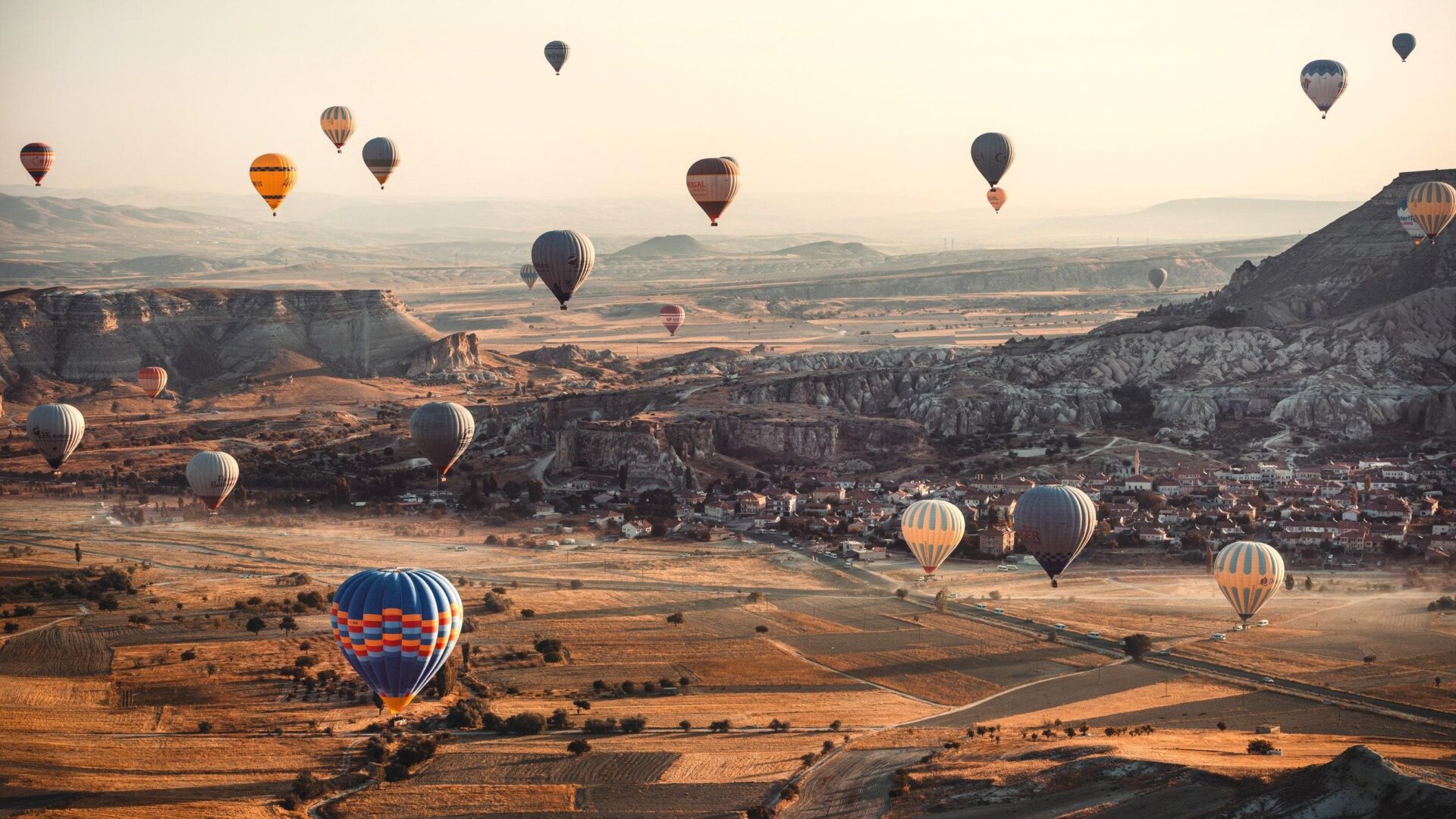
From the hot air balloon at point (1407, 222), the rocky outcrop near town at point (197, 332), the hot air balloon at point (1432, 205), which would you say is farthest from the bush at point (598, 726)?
the rocky outcrop near town at point (197, 332)

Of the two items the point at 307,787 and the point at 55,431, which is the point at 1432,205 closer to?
the point at 55,431

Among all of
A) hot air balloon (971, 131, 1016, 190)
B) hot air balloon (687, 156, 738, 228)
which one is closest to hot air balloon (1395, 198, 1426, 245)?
hot air balloon (971, 131, 1016, 190)

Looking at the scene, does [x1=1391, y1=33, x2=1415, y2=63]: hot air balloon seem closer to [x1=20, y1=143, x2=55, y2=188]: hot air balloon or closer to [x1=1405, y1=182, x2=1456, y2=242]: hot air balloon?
[x1=1405, y1=182, x2=1456, y2=242]: hot air balloon

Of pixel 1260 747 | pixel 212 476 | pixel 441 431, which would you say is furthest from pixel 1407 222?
pixel 1260 747

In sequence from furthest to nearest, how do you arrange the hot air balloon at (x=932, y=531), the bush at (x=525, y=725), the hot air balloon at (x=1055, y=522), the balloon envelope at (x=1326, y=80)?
the balloon envelope at (x=1326, y=80) < the hot air balloon at (x=932, y=531) < the hot air balloon at (x=1055, y=522) < the bush at (x=525, y=725)

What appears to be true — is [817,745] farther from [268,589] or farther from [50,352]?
[50,352]

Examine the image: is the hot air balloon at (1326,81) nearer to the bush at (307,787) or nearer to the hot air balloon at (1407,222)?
the hot air balloon at (1407,222)
